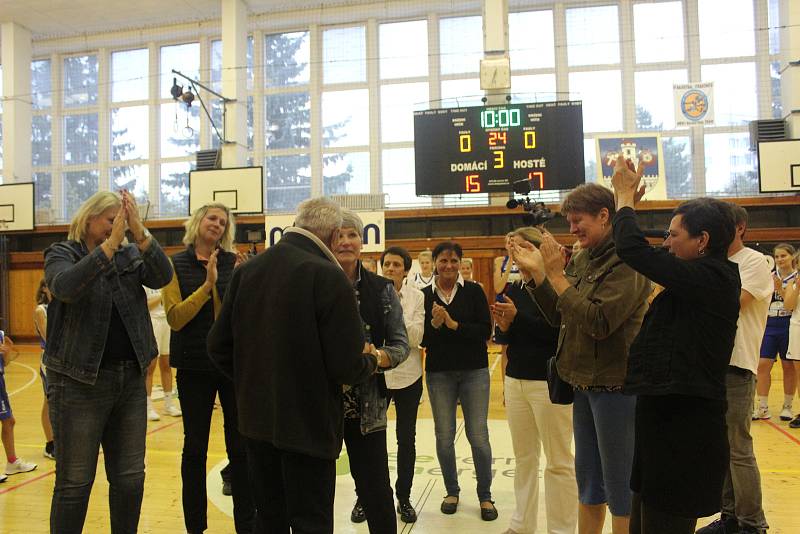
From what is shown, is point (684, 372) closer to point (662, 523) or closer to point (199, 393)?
point (662, 523)

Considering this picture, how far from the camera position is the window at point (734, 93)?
12.5 metres

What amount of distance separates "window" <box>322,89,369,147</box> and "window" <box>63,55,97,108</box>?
640cm

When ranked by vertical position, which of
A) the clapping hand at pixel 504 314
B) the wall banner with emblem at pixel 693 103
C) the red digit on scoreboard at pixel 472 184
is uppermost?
the wall banner with emblem at pixel 693 103

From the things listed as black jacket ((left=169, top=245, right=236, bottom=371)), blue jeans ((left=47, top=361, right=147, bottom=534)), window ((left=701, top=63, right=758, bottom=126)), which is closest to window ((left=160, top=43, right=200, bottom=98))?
window ((left=701, top=63, right=758, bottom=126))

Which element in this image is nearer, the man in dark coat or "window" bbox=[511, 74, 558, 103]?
the man in dark coat

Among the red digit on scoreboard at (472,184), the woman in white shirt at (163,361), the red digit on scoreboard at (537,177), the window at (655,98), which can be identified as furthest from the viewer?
the window at (655,98)

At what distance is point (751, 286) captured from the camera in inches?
118

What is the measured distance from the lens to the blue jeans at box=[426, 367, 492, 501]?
3.47 metres

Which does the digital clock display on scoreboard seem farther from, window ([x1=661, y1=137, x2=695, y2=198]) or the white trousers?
the white trousers

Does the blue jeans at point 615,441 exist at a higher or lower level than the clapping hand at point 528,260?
lower

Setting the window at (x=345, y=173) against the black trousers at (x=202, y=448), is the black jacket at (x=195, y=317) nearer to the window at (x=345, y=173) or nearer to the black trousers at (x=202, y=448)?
the black trousers at (x=202, y=448)

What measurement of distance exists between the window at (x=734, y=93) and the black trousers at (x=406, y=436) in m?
11.9

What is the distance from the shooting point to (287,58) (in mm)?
14562

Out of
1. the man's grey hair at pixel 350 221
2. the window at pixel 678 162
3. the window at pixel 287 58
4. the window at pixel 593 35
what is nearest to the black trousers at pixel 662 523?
the man's grey hair at pixel 350 221
